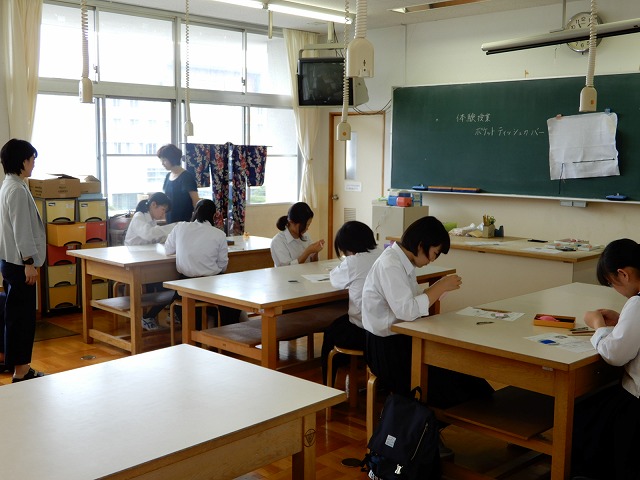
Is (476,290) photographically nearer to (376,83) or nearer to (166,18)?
(376,83)

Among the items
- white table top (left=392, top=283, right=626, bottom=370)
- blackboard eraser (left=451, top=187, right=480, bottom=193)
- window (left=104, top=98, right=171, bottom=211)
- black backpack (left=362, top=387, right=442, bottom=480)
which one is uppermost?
window (left=104, top=98, right=171, bottom=211)

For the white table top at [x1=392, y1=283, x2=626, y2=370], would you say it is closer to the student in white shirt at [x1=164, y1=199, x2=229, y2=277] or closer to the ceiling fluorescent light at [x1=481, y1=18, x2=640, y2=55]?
the student in white shirt at [x1=164, y1=199, x2=229, y2=277]

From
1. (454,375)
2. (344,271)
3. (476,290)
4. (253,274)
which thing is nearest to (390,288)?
(454,375)

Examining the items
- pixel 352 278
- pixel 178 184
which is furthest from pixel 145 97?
pixel 352 278

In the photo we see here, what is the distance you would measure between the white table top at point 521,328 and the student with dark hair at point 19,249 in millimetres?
2505

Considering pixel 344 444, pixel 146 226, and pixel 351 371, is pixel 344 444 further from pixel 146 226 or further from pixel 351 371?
pixel 146 226

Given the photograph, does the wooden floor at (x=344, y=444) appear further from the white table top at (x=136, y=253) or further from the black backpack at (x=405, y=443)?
the white table top at (x=136, y=253)

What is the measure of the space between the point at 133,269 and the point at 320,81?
2.65 m

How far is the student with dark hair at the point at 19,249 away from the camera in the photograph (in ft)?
14.3

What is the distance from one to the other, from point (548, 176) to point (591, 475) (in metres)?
4.68

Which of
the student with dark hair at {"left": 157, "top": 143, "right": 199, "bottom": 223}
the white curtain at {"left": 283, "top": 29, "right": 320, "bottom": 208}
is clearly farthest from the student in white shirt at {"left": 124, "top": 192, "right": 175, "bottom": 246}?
the white curtain at {"left": 283, "top": 29, "right": 320, "bottom": 208}

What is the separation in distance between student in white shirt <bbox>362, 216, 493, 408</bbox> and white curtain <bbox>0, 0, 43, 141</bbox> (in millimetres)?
4548

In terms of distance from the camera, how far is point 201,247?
5.24m

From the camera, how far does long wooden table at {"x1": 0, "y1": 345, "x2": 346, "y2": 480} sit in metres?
1.79
